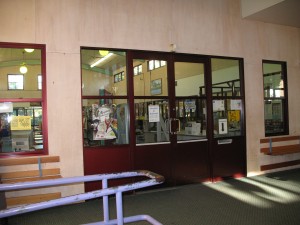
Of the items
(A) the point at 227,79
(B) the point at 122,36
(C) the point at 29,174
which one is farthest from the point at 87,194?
(A) the point at 227,79

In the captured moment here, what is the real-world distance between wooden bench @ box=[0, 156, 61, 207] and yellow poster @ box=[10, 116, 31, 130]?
483mm

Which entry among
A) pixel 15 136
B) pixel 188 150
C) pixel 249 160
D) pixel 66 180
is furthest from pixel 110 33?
pixel 249 160

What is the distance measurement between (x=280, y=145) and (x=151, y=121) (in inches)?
131

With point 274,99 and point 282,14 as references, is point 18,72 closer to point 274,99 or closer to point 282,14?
point 282,14

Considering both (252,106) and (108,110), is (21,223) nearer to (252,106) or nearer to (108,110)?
(108,110)

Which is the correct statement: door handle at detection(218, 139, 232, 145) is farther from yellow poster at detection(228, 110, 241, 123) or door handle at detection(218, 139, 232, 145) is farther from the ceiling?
the ceiling

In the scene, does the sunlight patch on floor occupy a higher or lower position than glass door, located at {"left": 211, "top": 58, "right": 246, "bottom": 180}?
lower

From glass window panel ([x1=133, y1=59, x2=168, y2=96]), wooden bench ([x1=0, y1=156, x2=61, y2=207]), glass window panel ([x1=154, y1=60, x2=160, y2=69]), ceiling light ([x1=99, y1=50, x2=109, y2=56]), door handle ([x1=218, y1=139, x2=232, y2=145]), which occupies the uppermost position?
ceiling light ([x1=99, y1=50, x2=109, y2=56])

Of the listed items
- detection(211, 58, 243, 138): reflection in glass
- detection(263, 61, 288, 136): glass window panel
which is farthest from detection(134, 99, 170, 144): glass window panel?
detection(263, 61, 288, 136): glass window panel

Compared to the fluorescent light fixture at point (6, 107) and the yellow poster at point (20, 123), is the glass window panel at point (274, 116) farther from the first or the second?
the fluorescent light fixture at point (6, 107)

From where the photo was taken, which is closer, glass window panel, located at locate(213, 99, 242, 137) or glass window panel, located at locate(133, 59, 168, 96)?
glass window panel, located at locate(133, 59, 168, 96)

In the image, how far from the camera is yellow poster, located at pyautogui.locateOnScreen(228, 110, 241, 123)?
5.93 metres

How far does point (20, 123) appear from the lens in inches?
170

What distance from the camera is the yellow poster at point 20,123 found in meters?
4.28
